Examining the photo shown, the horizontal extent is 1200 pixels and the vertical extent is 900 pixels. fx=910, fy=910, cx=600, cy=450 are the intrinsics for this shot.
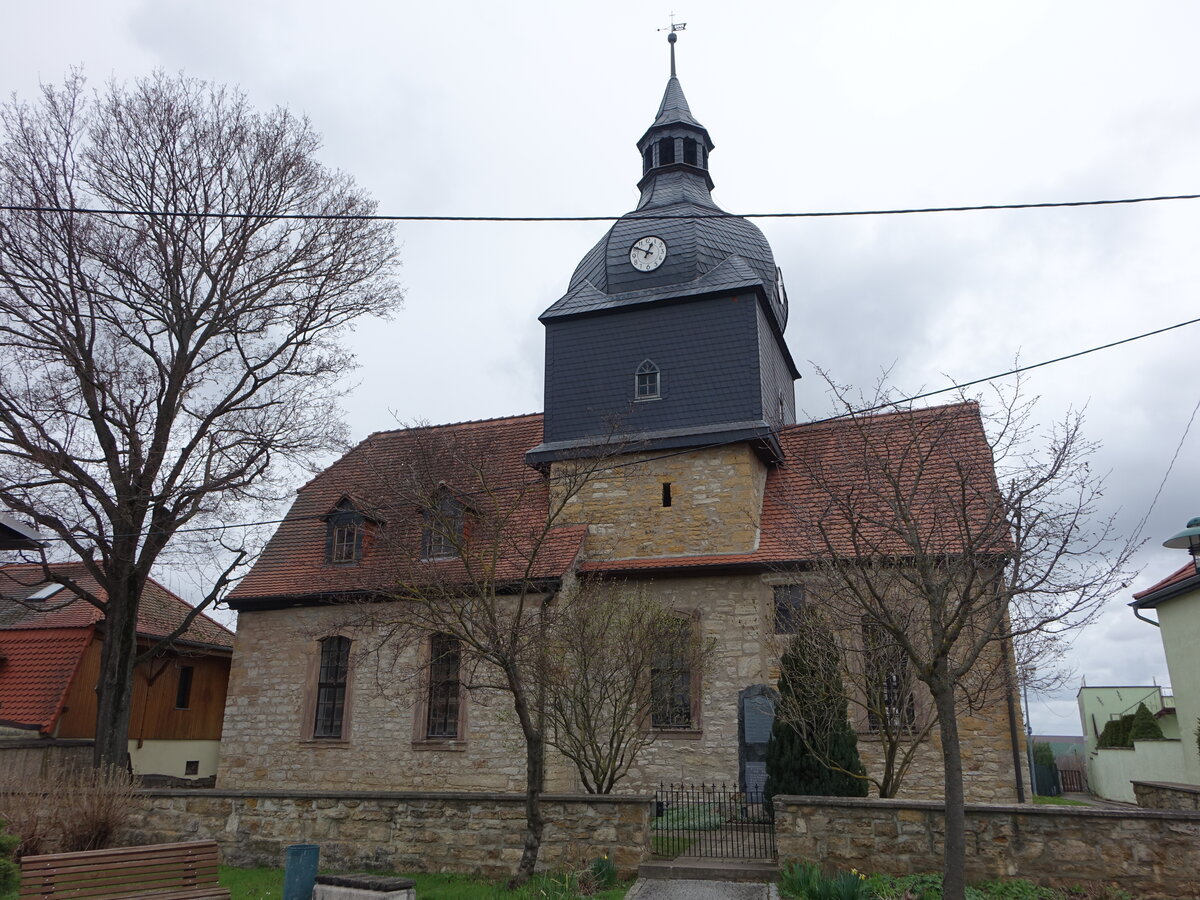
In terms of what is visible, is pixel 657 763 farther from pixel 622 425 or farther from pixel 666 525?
pixel 622 425

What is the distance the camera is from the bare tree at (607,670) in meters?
12.9

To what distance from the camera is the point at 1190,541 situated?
10070mm

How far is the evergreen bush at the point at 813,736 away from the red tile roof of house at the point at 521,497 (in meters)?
1.76

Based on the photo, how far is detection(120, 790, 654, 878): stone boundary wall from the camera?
35.3ft

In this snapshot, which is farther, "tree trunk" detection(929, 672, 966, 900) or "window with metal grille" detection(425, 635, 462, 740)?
"window with metal grille" detection(425, 635, 462, 740)

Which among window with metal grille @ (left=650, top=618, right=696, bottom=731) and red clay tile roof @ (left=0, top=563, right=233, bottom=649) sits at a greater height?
red clay tile roof @ (left=0, top=563, right=233, bottom=649)

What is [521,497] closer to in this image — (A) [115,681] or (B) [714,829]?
(B) [714,829]

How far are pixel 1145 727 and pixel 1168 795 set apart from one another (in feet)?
48.6

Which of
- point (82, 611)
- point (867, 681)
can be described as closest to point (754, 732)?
point (867, 681)

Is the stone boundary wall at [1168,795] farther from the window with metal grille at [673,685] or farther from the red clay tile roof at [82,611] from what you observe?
the red clay tile roof at [82,611]

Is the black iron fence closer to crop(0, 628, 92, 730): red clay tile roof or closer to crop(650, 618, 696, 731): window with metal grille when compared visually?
crop(650, 618, 696, 731): window with metal grille

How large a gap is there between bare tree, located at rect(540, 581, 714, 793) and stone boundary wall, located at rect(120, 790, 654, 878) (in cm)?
164

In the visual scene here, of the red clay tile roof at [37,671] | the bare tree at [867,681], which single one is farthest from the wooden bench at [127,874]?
the red clay tile roof at [37,671]

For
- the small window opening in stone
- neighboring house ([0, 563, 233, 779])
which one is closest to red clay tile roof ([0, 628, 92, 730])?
neighboring house ([0, 563, 233, 779])
